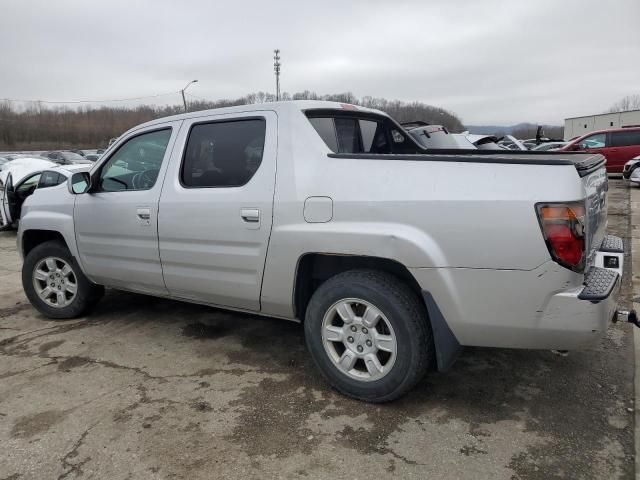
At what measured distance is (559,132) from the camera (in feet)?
286

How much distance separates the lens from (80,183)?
14.0 feet

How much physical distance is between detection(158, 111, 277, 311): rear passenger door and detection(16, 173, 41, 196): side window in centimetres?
801

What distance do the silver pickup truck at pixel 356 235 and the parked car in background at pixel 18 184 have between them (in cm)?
633

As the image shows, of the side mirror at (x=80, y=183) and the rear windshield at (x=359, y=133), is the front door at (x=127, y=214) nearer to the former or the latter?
the side mirror at (x=80, y=183)

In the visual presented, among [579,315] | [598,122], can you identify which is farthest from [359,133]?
[598,122]

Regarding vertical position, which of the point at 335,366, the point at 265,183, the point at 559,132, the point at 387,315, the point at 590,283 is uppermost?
the point at 559,132

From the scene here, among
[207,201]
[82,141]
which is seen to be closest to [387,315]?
[207,201]

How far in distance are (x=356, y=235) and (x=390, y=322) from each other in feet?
1.71

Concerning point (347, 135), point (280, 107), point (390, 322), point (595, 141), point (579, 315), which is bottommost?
point (390, 322)

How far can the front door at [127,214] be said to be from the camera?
12.6ft

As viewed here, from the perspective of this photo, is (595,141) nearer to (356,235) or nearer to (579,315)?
(579,315)

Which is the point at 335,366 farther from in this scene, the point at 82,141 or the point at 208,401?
the point at 82,141

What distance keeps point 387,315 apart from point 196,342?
75.5 inches

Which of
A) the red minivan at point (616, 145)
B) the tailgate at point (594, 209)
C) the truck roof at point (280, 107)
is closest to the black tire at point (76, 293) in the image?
the truck roof at point (280, 107)
